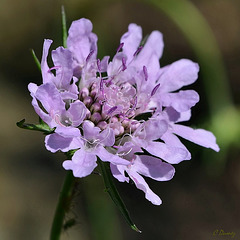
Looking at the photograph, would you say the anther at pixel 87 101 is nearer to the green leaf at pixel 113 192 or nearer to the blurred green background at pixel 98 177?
the green leaf at pixel 113 192

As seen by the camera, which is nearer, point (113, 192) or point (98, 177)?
point (113, 192)

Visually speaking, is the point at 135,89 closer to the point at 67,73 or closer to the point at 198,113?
the point at 67,73

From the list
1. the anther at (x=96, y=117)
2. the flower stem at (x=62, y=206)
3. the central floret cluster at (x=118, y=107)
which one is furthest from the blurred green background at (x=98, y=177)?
the anther at (x=96, y=117)

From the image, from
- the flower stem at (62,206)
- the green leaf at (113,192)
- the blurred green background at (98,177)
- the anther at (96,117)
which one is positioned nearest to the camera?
the green leaf at (113,192)

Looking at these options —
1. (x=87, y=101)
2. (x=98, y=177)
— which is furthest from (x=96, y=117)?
(x=98, y=177)

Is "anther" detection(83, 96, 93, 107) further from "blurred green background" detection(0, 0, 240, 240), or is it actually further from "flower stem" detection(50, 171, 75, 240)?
"blurred green background" detection(0, 0, 240, 240)

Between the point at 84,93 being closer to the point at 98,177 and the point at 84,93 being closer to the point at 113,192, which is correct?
the point at 113,192

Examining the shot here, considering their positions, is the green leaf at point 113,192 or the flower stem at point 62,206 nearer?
the green leaf at point 113,192
